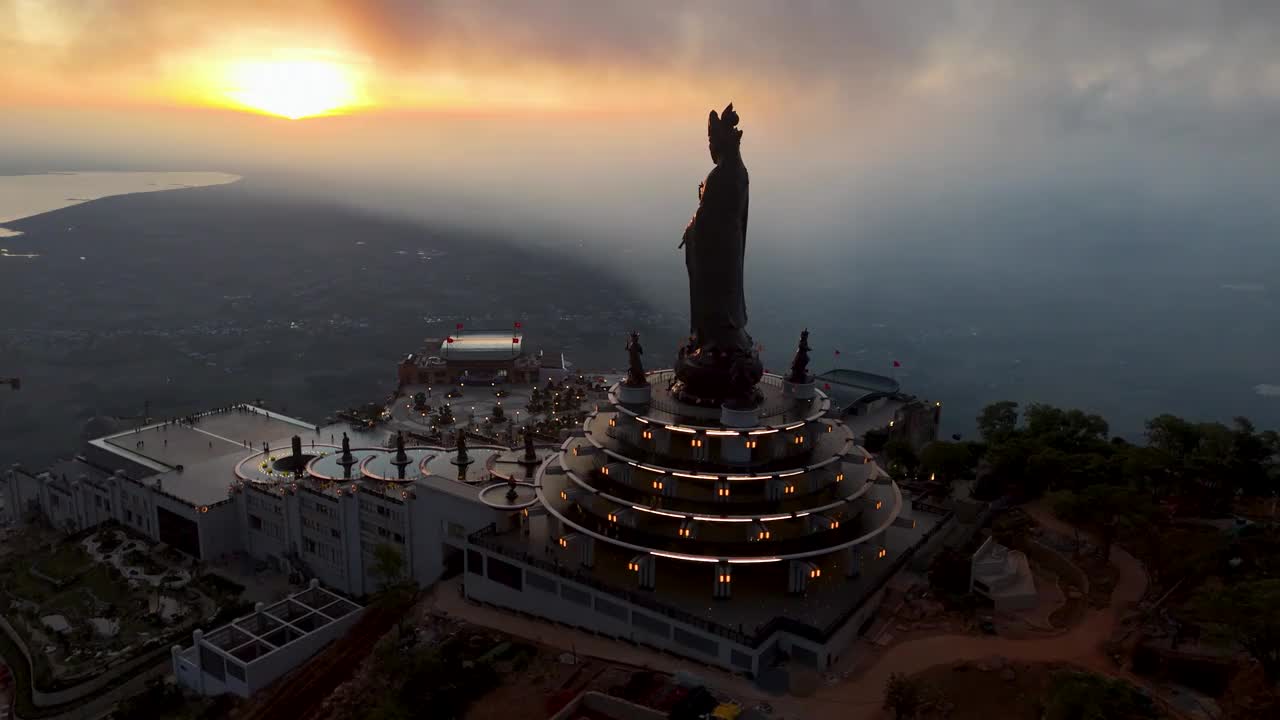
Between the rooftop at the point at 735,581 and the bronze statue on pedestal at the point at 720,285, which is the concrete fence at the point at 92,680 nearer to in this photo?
the rooftop at the point at 735,581

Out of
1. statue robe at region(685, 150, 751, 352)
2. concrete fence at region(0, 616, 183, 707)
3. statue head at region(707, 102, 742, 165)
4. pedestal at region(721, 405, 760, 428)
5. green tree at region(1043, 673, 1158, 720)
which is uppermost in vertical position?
statue head at region(707, 102, 742, 165)

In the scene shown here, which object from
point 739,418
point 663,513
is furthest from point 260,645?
point 739,418

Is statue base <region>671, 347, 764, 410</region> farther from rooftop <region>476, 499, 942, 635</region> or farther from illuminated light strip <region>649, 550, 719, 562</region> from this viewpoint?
illuminated light strip <region>649, 550, 719, 562</region>

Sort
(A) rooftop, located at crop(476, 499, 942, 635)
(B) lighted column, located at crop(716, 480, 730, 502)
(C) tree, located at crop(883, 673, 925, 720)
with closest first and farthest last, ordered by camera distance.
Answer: (C) tree, located at crop(883, 673, 925, 720) < (A) rooftop, located at crop(476, 499, 942, 635) < (B) lighted column, located at crop(716, 480, 730, 502)

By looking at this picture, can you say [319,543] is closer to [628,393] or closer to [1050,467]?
[628,393]

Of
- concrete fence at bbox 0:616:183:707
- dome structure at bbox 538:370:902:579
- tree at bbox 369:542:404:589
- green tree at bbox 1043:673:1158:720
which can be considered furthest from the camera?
tree at bbox 369:542:404:589

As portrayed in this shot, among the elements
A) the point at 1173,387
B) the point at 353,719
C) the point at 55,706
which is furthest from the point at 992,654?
the point at 1173,387

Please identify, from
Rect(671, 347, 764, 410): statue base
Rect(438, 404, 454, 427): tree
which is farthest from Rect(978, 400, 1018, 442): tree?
Rect(438, 404, 454, 427): tree

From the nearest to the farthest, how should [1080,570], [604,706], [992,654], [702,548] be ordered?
[604,706]
[992,654]
[702,548]
[1080,570]
